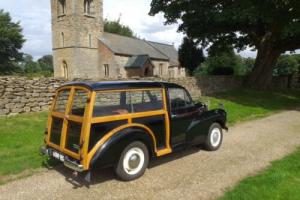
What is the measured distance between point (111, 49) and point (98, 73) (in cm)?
438

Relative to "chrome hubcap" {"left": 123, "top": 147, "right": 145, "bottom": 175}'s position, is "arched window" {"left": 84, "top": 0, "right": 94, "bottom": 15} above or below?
above

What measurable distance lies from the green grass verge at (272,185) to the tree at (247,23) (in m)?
11.9

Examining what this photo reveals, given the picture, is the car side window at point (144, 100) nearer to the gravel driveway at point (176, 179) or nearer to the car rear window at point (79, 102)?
the car rear window at point (79, 102)

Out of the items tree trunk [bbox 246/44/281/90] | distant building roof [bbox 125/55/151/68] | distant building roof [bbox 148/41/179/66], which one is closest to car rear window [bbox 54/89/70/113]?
tree trunk [bbox 246/44/281/90]

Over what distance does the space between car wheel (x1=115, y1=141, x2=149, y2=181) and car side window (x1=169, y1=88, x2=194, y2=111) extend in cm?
139

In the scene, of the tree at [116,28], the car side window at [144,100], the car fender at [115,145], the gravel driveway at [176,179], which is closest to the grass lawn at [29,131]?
the gravel driveway at [176,179]

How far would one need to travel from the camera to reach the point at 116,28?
7406 cm

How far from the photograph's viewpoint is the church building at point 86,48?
1602 inches

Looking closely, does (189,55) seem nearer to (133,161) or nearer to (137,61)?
(137,61)

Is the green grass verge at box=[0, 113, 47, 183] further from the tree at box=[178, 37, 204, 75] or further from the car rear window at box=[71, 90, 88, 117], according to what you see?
the tree at box=[178, 37, 204, 75]

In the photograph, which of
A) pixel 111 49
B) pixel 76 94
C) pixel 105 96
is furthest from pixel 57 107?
pixel 111 49

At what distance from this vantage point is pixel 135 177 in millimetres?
5840

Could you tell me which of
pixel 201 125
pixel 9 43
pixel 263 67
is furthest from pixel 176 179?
pixel 9 43

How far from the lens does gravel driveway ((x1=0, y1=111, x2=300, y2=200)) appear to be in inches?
205
